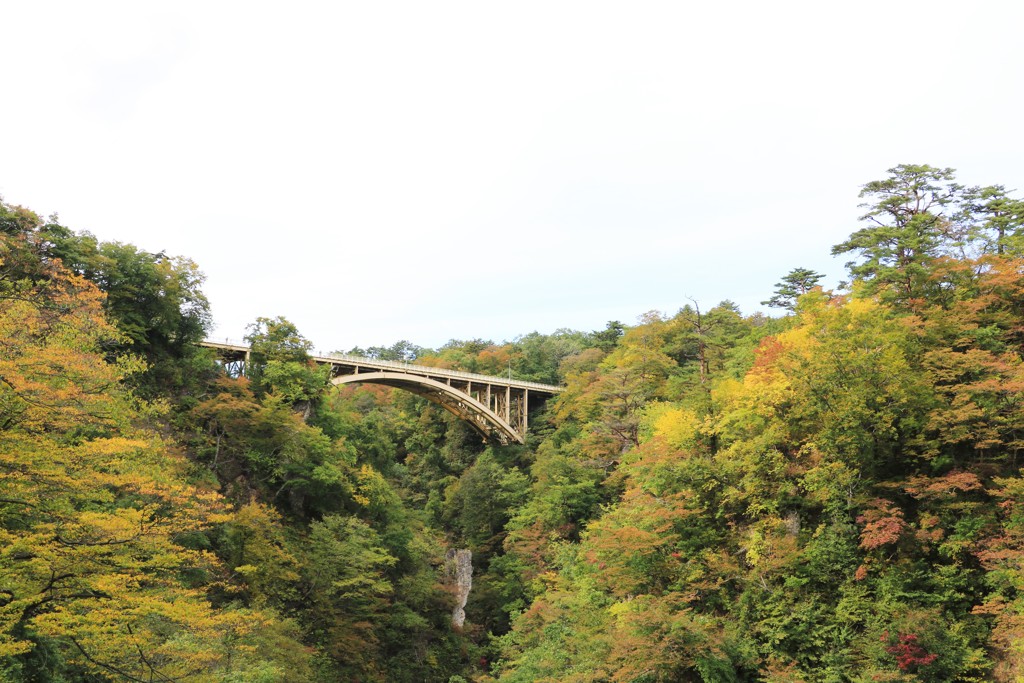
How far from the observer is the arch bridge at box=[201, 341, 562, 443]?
31.7 m

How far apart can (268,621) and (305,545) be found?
20.0ft

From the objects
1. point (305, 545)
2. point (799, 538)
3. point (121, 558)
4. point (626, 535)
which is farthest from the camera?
point (305, 545)

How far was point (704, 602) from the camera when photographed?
1712 centimetres

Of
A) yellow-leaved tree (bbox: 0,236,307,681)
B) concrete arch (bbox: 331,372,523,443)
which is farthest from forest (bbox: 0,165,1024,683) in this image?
concrete arch (bbox: 331,372,523,443)

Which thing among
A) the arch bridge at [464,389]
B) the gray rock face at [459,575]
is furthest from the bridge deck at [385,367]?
the gray rock face at [459,575]

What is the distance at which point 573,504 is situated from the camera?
87.3 feet

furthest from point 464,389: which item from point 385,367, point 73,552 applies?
point 73,552

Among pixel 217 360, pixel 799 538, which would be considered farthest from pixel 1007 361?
pixel 217 360

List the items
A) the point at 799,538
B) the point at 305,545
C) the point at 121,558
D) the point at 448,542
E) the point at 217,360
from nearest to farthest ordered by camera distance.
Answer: the point at 121,558
the point at 799,538
the point at 305,545
the point at 217,360
the point at 448,542

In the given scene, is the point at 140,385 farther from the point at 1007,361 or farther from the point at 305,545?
the point at 1007,361

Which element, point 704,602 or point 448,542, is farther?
point 448,542

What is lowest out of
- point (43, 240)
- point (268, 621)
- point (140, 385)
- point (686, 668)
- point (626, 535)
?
point (686, 668)

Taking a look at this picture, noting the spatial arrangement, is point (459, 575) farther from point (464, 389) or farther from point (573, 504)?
point (464, 389)

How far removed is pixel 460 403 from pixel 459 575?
9203 millimetres
